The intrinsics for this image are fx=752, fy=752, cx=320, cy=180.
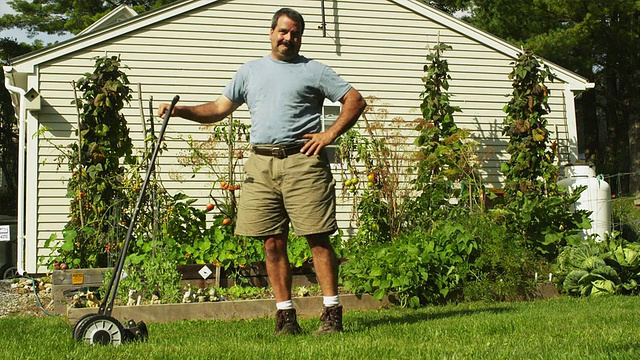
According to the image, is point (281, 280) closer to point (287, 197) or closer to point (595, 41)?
point (287, 197)

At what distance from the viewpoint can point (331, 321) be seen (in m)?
3.93

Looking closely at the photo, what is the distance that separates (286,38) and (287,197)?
33.2 inches

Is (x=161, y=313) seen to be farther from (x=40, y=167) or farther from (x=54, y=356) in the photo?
(x=40, y=167)

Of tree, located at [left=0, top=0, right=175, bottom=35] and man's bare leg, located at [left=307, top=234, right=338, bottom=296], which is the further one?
tree, located at [left=0, top=0, right=175, bottom=35]

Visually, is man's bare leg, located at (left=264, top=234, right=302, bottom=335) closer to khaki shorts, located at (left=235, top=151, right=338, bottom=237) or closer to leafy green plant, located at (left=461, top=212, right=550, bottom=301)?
khaki shorts, located at (left=235, top=151, right=338, bottom=237)

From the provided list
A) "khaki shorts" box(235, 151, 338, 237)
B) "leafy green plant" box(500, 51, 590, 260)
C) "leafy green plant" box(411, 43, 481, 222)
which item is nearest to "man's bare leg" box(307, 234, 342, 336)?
"khaki shorts" box(235, 151, 338, 237)

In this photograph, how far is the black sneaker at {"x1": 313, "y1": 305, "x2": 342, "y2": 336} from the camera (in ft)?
12.8

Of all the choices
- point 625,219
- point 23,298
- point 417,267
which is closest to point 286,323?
point 417,267

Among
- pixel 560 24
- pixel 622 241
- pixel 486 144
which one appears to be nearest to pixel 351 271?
pixel 622 241

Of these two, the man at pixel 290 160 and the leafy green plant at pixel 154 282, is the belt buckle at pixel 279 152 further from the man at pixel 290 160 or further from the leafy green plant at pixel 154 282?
the leafy green plant at pixel 154 282

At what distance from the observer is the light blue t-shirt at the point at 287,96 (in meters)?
4.00

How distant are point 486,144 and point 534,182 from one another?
1.59 meters

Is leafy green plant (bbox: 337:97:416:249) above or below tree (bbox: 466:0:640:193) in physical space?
below

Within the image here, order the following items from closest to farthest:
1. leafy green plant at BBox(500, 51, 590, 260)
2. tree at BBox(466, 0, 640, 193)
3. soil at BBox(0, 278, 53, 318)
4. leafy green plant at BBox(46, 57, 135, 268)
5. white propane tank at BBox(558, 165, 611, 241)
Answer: soil at BBox(0, 278, 53, 318) < leafy green plant at BBox(46, 57, 135, 268) < leafy green plant at BBox(500, 51, 590, 260) < white propane tank at BBox(558, 165, 611, 241) < tree at BBox(466, 0, 640, 193)
